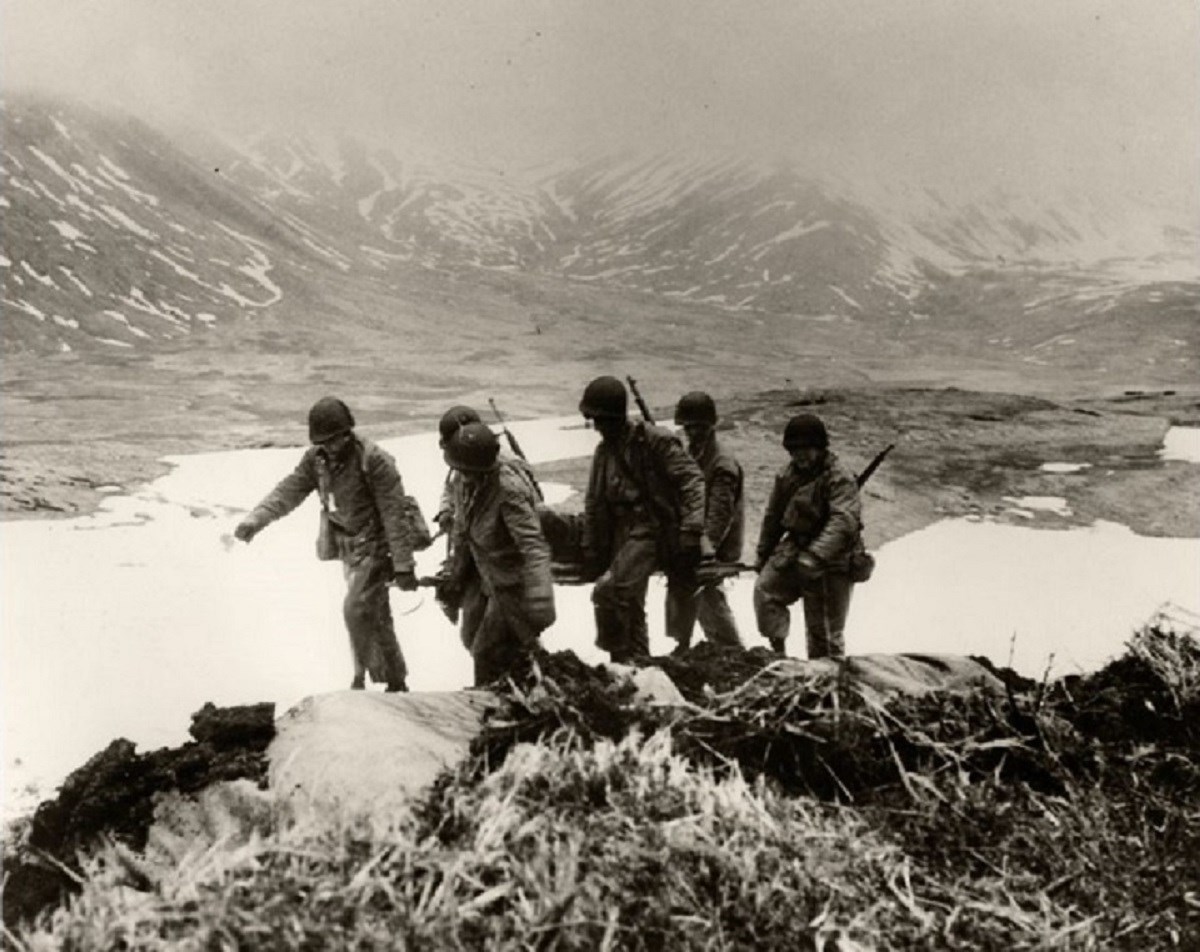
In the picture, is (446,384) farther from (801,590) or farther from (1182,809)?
(1182,809)

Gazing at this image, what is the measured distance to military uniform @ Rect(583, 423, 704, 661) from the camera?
5984mm

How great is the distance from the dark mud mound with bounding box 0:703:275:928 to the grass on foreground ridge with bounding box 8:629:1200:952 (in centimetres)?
25

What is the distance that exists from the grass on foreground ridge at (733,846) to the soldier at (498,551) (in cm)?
139

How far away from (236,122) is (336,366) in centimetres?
5481

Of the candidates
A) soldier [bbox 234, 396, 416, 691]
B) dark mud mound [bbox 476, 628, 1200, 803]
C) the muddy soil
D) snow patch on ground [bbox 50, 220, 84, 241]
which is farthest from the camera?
snow patch on ground [bbox 50, 220, 84, 241]

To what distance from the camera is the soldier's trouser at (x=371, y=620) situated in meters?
5.94

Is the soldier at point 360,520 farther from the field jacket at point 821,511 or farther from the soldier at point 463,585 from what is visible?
the field jacket at point 821,511

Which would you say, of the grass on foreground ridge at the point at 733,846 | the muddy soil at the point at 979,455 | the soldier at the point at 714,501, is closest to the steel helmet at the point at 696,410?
the soldier at the point at 714,501

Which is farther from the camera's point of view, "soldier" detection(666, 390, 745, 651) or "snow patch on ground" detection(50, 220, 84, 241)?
"snow patch on ground" detection(50, 220, 84, 241)

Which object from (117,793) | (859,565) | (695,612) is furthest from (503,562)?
(117,793)

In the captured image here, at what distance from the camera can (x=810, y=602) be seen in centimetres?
638

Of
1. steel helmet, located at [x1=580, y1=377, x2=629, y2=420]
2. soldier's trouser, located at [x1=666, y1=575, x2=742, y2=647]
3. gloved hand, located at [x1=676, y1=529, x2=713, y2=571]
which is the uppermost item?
steel helmet, located at [x1=580, y1=377, x2=629, y2=420]

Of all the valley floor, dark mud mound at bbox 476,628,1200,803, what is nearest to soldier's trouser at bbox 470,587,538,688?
dark mud mound at bbox 476,628,1200,803

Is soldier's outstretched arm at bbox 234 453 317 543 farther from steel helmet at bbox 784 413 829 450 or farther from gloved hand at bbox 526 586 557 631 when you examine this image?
steel helmet at bbox 784 413 829 450
